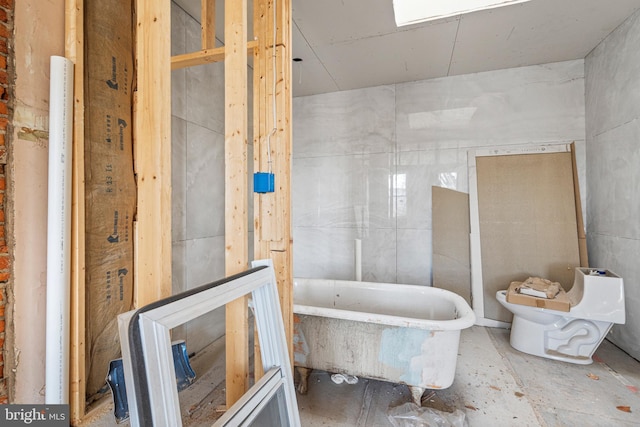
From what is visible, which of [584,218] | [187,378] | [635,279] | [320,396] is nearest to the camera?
[187,378]

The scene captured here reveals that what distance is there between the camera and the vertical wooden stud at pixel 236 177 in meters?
1.25

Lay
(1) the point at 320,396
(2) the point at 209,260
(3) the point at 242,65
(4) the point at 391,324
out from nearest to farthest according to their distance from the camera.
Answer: (3) the point at 242,65 < (4) the point at 391,324 < (1) the point at 320,396 < (2) the point at 209,260

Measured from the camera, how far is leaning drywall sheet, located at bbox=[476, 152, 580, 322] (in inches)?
105

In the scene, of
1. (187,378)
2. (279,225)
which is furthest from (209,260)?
(187,378)

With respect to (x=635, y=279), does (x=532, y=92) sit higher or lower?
higher

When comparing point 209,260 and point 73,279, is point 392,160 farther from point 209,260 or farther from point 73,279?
point 73,279

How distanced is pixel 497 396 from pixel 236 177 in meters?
2.07

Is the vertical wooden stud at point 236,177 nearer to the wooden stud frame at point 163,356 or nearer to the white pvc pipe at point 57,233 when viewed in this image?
Answer: the wooden stud frame at point 163,356

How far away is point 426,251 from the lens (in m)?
3.12

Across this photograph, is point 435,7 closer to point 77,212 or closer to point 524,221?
point 524,221

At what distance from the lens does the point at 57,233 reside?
139 centimetres

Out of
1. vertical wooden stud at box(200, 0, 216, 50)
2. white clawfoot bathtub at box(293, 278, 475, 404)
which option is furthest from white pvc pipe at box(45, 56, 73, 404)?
white clawfoot bathtub at box(293, 278, 475, 404)

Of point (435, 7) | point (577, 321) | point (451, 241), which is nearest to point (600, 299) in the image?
point (577, 321)

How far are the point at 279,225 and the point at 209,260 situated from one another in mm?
1311
